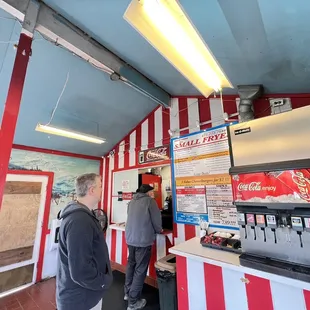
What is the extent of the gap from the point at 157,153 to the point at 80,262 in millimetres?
2377

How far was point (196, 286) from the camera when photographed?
5.34 feet

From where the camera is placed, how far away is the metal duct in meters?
2.08

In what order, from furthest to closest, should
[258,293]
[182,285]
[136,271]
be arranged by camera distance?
[136,271]
[182,285]
[258,293]

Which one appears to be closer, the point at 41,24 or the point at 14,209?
the point at 41,24

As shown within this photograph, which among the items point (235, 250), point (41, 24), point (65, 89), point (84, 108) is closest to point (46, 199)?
point (84, 108)

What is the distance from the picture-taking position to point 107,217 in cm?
402

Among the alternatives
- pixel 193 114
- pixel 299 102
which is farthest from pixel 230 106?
pixel 299 102

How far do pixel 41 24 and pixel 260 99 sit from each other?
2687 mm

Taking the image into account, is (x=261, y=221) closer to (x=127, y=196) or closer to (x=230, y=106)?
(x=230, y=106)

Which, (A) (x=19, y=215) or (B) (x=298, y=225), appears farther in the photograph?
(A) (x=19, y=215)

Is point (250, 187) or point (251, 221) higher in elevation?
point (250, 187)

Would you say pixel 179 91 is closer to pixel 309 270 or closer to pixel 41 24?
pixel 41 24

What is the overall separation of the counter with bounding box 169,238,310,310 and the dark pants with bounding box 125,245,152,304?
2.96 feet

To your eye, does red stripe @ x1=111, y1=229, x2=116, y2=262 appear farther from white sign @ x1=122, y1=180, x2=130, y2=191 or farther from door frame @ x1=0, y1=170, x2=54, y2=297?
door frame @ x1=0, y1=170, x2=54, y2=297
